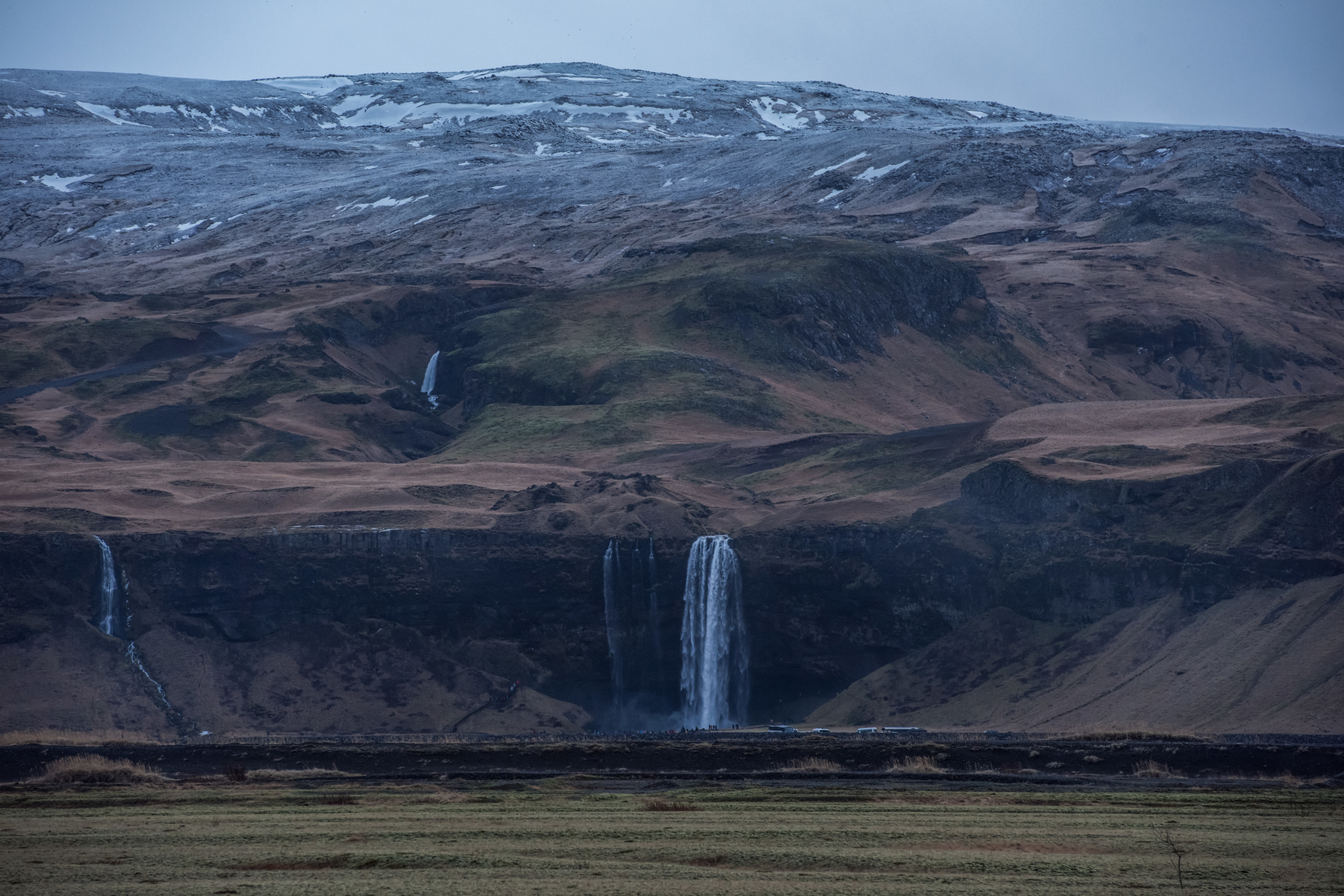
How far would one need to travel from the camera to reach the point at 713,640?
64062 mm

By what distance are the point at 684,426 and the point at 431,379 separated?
27.6 metres

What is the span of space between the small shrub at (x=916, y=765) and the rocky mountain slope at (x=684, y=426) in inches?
531

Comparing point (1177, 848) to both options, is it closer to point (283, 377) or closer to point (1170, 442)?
point (1170, 442)

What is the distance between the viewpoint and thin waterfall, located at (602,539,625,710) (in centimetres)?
6438

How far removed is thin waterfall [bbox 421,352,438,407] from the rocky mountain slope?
55 cm

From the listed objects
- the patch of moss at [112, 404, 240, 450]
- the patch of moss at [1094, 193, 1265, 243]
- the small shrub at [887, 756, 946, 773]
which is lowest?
the small shrub at [887, 756, 946, 773]

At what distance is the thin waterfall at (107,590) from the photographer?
198ft

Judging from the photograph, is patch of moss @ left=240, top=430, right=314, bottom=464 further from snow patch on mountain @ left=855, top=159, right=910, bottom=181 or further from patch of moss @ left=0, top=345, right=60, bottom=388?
snow patch on mountain @ left=855, top=159, right=910, bottom=181

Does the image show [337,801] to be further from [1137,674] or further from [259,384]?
[259,384]

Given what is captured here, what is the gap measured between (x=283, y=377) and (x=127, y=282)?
44.7m

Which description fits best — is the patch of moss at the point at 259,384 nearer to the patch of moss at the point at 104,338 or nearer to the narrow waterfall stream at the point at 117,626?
the patch of moss at the point at 104,338

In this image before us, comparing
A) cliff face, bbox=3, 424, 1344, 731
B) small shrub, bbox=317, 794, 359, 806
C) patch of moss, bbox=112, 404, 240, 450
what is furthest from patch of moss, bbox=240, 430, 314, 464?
small shrub, bbox=317, 794, 359, 806

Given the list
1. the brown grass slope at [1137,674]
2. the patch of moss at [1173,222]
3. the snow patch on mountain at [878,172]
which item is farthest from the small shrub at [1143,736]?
the snow patch on mountain at [878,172]

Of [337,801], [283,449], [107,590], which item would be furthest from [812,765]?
[283,449]
